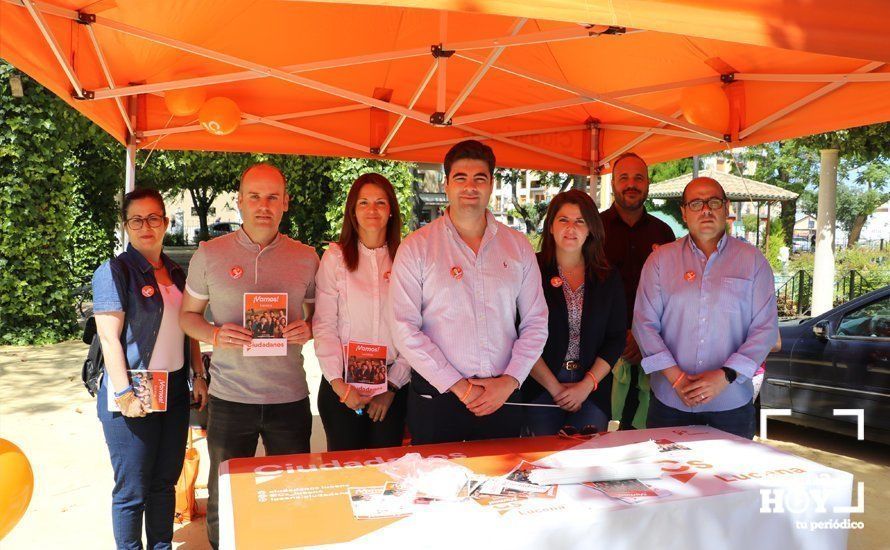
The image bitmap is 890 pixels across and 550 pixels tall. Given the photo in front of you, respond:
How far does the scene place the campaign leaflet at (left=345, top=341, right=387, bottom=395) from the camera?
107 inches

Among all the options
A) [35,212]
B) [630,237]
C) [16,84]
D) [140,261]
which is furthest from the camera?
[35,212]

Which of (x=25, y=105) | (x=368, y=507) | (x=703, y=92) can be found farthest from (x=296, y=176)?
(x=368, y=507)

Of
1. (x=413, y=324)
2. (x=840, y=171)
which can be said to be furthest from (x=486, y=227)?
(x=840, y=171)

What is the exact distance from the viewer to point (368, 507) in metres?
1.80

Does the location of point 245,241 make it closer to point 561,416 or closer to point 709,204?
point 561,416

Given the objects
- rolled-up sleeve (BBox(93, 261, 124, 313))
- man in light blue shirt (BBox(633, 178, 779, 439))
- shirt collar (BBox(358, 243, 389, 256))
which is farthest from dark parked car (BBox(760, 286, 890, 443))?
rolled-up sleeve (BBox(93, 261, 124, 313))

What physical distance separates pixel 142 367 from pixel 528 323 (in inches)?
59.8

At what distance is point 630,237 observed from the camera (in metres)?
3.85

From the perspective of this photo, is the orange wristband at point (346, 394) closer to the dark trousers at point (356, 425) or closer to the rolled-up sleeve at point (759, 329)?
the dark trousers at point (356, 425)

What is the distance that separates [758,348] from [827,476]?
0.78 m

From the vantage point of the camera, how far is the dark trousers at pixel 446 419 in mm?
2520

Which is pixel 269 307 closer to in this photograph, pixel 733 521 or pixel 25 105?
pixel 733 521

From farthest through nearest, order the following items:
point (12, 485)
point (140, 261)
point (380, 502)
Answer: point (140, 261)
point (380, 502)
point (12, 485)

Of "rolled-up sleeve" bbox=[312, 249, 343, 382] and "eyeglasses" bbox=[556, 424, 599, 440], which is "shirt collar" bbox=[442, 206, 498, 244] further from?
"eyeglasses" bbox=[556, 424, 599, 440]
